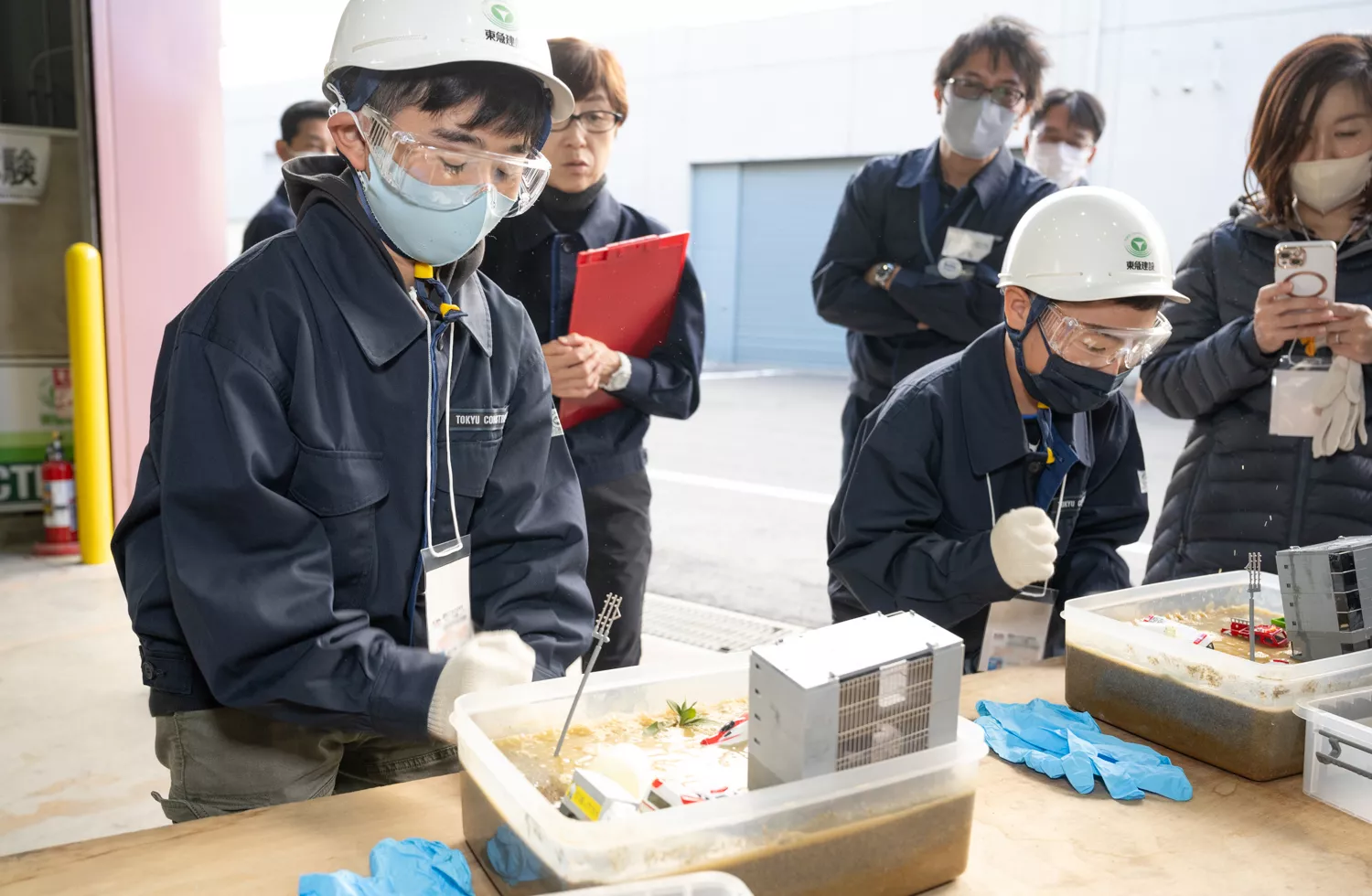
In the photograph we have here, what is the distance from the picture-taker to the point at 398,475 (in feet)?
4.52

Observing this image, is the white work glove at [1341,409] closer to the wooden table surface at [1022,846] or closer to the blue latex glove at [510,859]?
the wooden table surface at [1022,846]

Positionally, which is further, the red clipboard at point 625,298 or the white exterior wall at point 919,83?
the white exterior wall at point 919,83

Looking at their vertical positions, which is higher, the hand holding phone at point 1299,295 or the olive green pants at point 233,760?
the hand holding phone at point 1299,295

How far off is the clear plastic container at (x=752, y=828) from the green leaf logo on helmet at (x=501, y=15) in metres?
0.80

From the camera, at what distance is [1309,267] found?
1.92 meters

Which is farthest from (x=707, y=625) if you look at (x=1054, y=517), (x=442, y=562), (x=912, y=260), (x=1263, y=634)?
(x=442, y=562)

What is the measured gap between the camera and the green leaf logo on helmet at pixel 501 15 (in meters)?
1.35

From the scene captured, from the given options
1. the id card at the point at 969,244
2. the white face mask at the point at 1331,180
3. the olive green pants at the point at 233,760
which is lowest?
the olive green pants at the point at 233,760

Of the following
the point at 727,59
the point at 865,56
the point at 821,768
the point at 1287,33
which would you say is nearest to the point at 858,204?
the point at 821,768

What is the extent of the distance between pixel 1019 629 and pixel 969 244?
1.30m

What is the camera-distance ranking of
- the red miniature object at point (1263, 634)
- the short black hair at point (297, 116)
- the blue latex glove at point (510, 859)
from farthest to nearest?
the short black hair at point (297, 116) < the red miniature object at point (1263, 634) < the blue latex glove at point (510, 859)

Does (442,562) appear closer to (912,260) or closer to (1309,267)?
(1309,267)

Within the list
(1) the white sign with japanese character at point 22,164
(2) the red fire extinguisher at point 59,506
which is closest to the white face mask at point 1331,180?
(2) the red fire extinguisher at point 59,506

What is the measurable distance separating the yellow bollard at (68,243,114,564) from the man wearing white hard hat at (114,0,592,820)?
3595 millimetres
